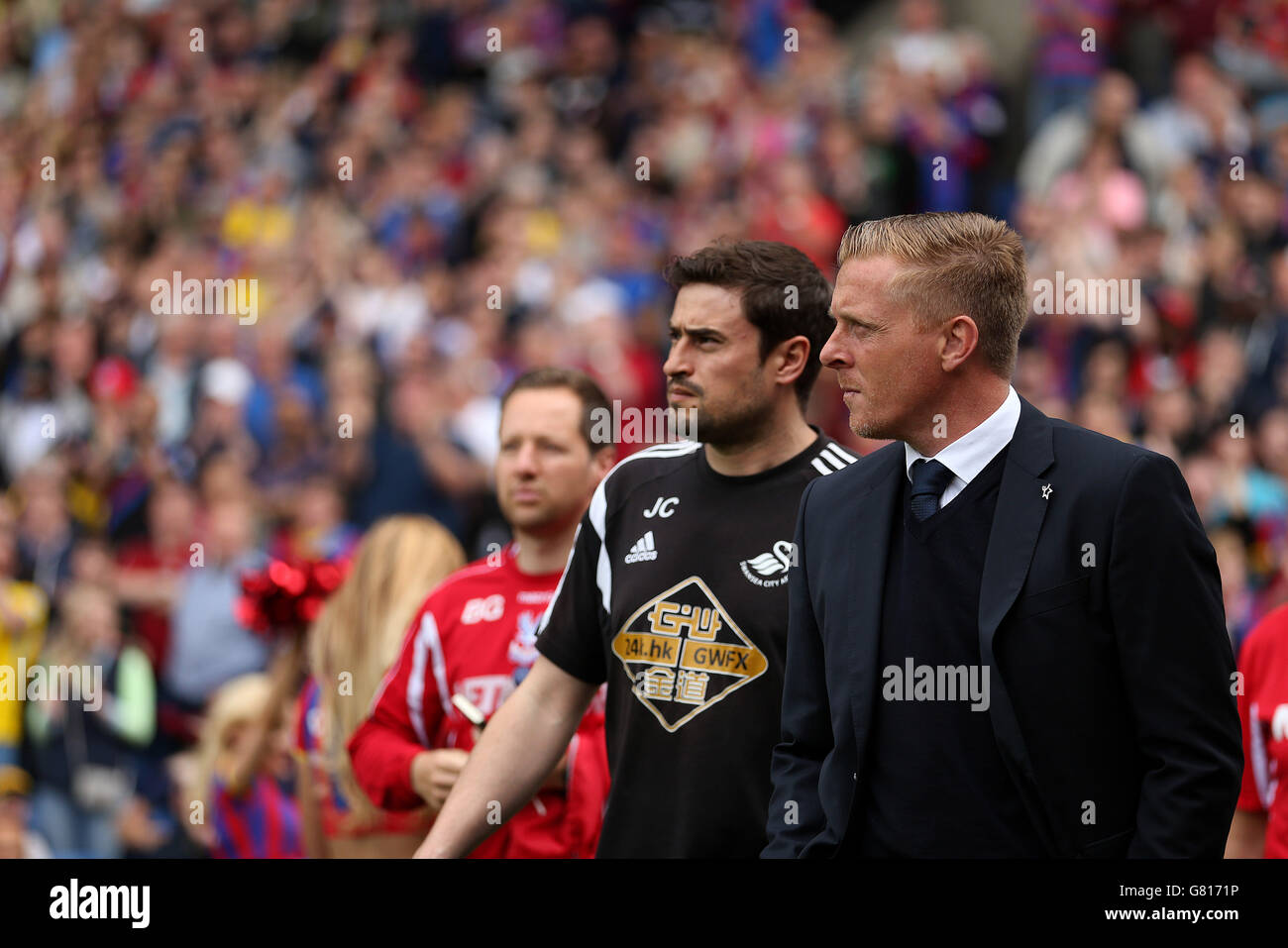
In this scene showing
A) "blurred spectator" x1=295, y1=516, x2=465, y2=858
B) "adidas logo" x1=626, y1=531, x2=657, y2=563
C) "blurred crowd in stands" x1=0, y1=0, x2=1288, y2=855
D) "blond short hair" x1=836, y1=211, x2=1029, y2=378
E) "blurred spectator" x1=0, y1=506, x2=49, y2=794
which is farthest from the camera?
"blurred crowd in stands" x1=0, y1=0, x2=1288, y2=855

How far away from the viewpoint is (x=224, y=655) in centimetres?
780

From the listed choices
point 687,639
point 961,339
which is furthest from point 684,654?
point 961,339

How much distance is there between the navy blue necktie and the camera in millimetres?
2680

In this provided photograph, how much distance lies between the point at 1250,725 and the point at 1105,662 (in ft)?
5.22

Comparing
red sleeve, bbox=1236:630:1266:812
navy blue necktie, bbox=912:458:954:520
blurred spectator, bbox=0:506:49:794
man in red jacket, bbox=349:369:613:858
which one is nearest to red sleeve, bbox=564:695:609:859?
man in red jacket, bbox=349:369:613:858

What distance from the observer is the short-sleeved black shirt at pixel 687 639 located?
3191 mm

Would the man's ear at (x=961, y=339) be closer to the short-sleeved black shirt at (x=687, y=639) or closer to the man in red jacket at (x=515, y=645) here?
the short-sleeved black shirt at (x=687, y=639)

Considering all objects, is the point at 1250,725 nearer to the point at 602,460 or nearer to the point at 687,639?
the point at 687,639

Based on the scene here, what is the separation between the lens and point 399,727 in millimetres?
4344

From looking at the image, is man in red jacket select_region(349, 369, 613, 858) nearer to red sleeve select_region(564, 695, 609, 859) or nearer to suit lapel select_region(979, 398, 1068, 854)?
red sleeve select_region(564, 695, 609, 859)

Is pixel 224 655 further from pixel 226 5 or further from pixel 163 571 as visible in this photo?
pixel 226 5

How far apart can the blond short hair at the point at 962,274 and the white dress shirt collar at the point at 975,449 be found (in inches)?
3.5

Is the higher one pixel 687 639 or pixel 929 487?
pixel 929 487

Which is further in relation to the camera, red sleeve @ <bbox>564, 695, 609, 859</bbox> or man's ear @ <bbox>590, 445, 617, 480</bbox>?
man's ear @ <bbox>590, 445, 617, 480</bbox>
